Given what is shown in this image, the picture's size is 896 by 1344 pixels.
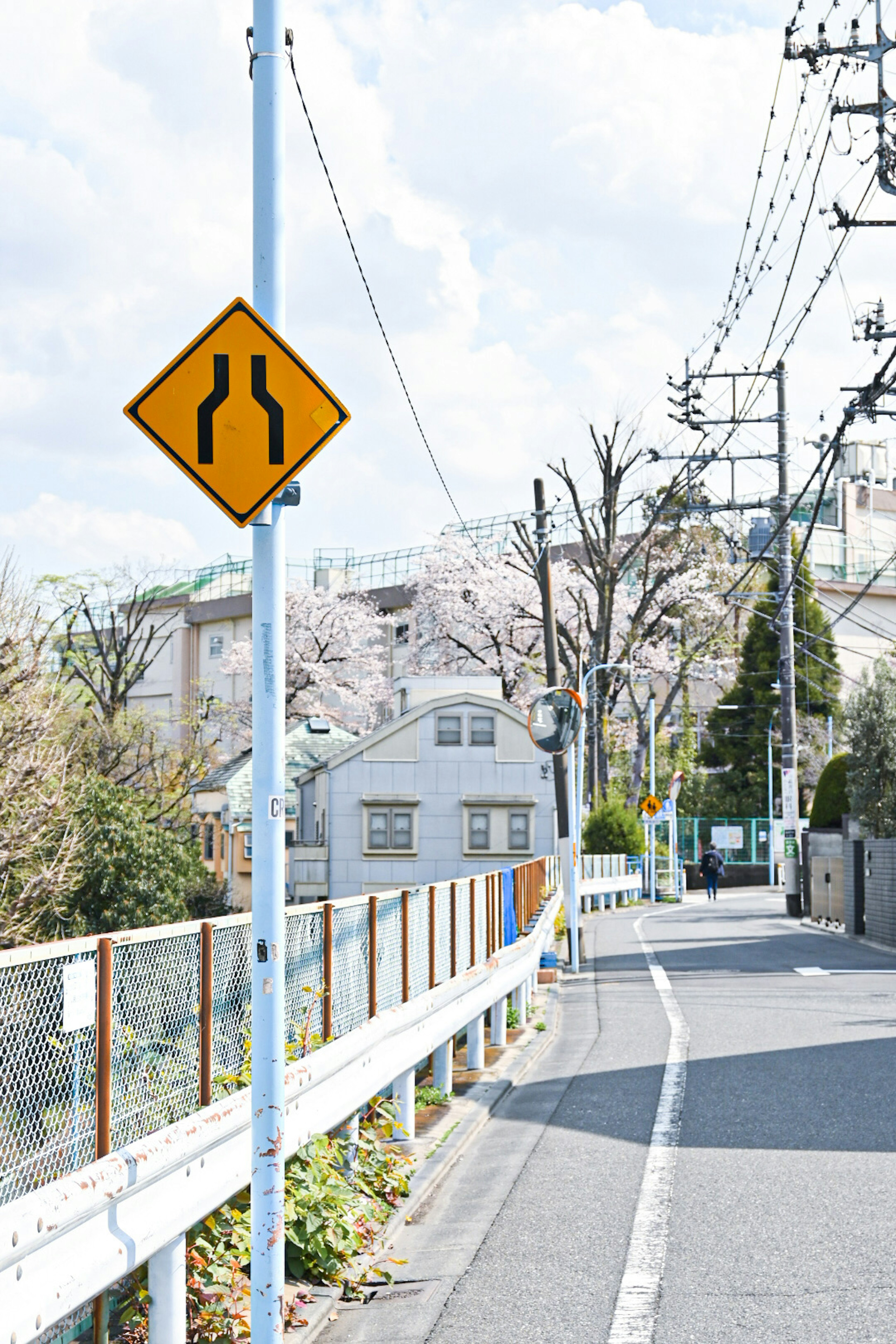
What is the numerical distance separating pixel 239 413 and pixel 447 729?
138ft


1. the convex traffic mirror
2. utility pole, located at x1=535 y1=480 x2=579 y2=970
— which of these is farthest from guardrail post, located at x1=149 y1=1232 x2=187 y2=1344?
utility pole, located at x1=535 y1=480 x2=579 y2=970

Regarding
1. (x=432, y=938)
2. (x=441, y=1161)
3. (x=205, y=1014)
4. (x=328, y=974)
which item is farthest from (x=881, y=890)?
(x=205, y=1014)

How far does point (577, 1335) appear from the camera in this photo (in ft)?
17.2

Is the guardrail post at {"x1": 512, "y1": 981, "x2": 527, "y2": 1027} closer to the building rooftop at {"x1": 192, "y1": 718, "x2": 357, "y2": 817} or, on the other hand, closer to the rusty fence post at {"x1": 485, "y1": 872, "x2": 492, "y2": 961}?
the rusty fence post at {"x1": 485, "y1": 872, "x2": 492, "y2": 961}

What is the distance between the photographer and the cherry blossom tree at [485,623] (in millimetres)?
59812

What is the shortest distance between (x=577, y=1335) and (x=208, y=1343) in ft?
4.35

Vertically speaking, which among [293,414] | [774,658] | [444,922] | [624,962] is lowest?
[624,962]

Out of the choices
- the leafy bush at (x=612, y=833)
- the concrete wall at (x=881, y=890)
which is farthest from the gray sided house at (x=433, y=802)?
the concrete wall at (x=881, y=890)

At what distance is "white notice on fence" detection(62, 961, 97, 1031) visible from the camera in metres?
4.14

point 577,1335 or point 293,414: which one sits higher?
point 293,414

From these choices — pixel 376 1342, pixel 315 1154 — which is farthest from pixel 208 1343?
pixel 315 1154

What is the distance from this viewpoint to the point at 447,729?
1853 inches

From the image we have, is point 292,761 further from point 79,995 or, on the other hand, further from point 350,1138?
point 79,995

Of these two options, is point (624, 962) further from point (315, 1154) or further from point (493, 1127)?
point (315, 1154)
